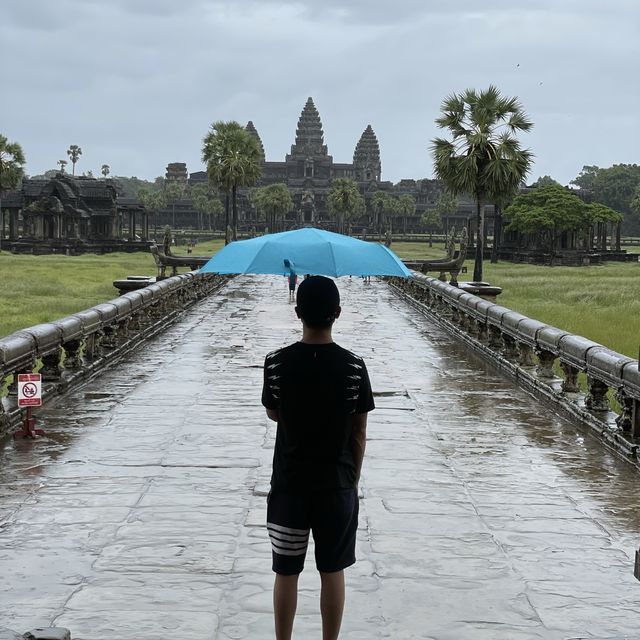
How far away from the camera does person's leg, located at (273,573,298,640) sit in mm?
4488

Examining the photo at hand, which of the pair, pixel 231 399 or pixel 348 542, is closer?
pixel 348 542

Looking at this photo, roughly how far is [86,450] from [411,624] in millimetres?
4472

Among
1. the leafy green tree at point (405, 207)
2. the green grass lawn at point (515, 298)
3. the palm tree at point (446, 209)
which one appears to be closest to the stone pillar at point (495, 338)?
the green grass lawn at point (515, 298)

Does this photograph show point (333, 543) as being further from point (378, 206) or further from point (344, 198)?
point (378, 206)

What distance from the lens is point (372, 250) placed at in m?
11.1

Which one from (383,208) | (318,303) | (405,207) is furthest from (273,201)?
(318,303)

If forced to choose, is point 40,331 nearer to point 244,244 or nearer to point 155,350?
point 244,244

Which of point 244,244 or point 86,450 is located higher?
point 244,244

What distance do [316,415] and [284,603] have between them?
30.7 inches

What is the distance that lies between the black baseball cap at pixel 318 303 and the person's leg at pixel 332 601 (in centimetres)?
102

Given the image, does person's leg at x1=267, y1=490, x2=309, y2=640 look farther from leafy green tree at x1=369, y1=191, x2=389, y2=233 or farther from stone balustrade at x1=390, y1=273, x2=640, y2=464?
leafy green tree at x1=369, y1=191, x2=389, y2=233

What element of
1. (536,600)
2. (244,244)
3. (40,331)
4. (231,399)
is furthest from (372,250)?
(536,600)

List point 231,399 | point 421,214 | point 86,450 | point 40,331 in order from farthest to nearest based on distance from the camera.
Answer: point 421,214, point 231,399, point 40,331, point 86,450

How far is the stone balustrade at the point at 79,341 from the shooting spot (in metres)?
9.92
